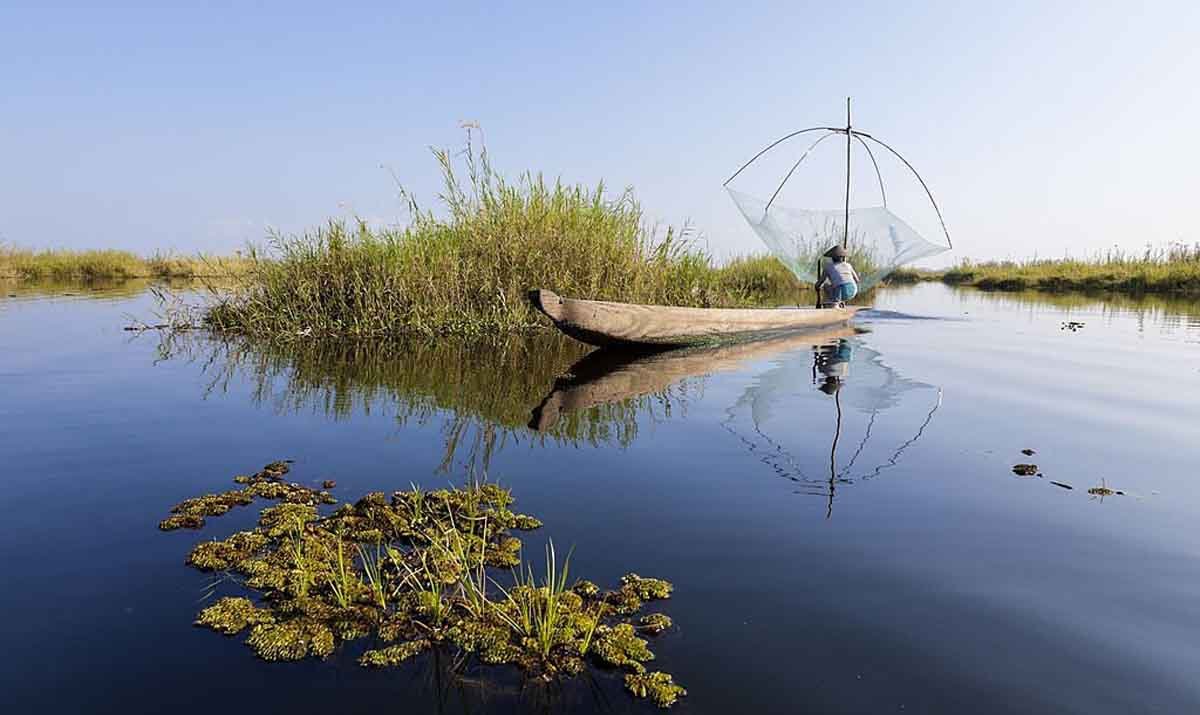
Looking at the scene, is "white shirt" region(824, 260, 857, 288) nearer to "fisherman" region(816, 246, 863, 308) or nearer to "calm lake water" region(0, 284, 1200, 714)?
"fisherman" region(816, 246, 863, 308)

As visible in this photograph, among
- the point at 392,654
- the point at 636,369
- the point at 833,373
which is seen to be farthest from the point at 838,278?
the point at 392,654

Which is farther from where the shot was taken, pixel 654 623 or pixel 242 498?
pixel 242 498

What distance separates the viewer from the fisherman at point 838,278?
11.5 m

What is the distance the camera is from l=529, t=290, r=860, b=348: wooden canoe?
24.3 ft

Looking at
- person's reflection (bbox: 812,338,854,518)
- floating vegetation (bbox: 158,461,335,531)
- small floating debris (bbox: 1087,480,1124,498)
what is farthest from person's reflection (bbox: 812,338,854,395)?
floating vegetation (bbox: 158,461,335,531)

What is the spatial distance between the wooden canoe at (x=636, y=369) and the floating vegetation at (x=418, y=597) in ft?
7.41

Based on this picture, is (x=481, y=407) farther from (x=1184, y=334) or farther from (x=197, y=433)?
(x=1184, y=334)

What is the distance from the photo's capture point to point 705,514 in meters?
3.58

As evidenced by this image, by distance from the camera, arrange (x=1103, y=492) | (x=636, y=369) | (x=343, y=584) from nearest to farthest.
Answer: (x=343, y=584) → (x=1103, y=492) → (x=636, y=369)

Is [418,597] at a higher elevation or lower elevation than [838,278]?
lower

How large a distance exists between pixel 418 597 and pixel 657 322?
20.5ft

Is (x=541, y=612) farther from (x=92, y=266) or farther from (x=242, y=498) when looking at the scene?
(x=92, y=266)

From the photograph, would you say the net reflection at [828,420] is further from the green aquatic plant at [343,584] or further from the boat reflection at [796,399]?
the green aquatic plant at [343,584]

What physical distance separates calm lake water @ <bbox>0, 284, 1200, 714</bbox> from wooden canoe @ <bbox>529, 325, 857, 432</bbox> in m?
0.08
